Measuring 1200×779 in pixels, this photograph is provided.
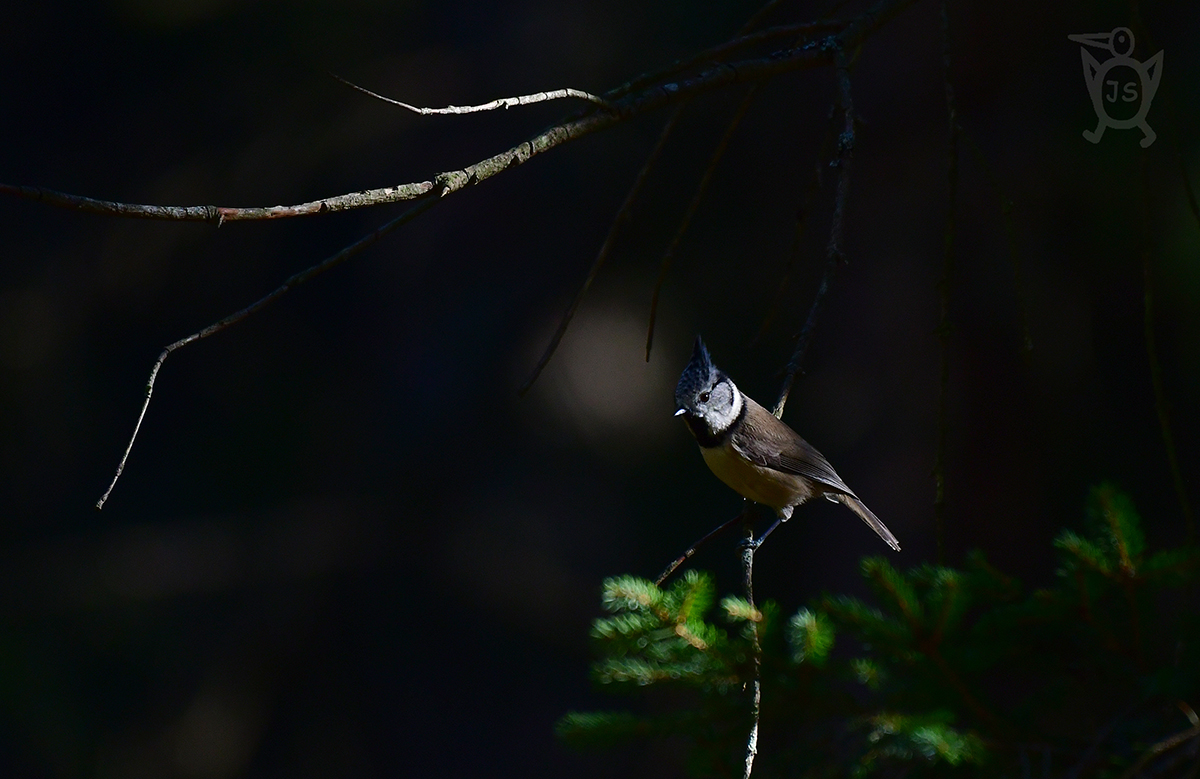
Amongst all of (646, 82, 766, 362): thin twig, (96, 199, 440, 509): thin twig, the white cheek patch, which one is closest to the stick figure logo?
(646, 82, 766, 362): thin twig

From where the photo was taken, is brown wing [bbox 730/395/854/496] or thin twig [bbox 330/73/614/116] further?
brown wing [bbox 730/395/854/496]

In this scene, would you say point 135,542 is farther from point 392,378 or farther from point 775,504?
point 775,504

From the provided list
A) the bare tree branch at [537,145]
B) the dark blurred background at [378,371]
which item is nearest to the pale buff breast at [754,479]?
the bare tree branch at [537,145]

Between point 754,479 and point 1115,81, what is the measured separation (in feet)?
8.06

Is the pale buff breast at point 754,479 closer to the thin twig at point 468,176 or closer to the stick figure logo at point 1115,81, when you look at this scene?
the thin twig at point 468,176

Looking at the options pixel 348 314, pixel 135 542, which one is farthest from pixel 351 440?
pixel 135 542

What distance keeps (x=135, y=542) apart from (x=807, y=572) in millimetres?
5753

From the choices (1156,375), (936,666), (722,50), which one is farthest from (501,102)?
(1156,375)

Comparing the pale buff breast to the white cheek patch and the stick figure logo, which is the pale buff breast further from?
the stick figure logo

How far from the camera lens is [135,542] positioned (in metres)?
8.63

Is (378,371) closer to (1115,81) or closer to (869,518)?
(869,518)

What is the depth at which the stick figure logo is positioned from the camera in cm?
327

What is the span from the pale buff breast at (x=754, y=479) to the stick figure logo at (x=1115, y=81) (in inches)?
63.8

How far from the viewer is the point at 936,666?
4.59ft
